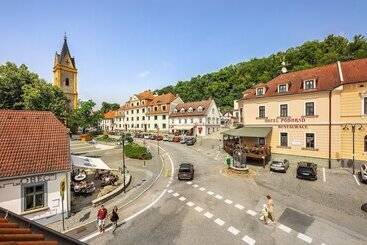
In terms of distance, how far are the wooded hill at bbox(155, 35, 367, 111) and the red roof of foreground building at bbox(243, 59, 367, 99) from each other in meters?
34.4

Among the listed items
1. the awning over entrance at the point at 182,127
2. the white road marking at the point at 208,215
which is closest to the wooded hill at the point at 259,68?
the awning over entrance at the point at 182,127

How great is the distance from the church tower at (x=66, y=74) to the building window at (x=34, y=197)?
6531 centimetres

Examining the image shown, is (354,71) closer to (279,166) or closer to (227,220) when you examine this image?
(279,166)

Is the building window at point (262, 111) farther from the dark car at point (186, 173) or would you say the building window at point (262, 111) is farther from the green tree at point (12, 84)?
the green tree at point (12, 84)

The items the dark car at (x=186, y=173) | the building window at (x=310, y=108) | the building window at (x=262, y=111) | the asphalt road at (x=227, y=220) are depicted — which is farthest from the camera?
the building window at (x=262, y=111)

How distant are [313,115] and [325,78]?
4975 mm

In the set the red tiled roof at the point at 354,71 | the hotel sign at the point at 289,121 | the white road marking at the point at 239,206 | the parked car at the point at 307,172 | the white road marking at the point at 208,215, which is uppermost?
the red tiled roof at the point at 354,71

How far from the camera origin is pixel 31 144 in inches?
831

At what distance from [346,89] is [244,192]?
1778cm

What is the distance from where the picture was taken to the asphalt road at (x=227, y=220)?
53.6 ft

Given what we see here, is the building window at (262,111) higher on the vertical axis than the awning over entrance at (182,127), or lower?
higher

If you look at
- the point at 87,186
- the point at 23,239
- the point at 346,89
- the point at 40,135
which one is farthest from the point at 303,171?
the point at 23,239

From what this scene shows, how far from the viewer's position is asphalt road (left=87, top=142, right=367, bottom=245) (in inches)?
643

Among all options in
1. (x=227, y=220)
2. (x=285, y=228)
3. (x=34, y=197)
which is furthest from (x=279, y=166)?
(x=34, y=197)
